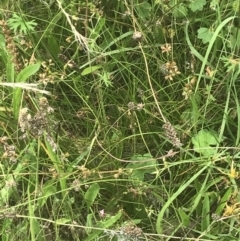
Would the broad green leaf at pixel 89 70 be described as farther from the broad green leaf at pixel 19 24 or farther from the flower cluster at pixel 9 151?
the flower cluster at pixel 9 151

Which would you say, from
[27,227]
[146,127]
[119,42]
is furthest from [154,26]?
[27,227]

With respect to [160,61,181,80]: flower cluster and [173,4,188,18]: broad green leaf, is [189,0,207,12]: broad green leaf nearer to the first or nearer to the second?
[173,4,188,18]: broad green leaf

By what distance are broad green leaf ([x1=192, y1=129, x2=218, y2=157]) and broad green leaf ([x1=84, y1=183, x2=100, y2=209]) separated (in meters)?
0.28

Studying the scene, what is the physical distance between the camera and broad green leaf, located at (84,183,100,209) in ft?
4.55

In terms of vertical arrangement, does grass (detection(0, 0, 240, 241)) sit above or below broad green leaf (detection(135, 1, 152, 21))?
below

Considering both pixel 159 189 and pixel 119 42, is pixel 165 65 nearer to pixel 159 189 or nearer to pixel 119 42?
pixel 119 42

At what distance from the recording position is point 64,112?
61.1 inches

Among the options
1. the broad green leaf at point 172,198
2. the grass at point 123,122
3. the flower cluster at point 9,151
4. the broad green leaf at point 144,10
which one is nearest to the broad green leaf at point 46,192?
the grass at point 123,122

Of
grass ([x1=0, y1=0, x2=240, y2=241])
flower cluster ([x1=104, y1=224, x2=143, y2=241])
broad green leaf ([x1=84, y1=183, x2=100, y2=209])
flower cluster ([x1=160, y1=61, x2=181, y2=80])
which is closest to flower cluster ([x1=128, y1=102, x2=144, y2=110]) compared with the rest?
grass ([x1=0, y1=0, x2=240, y2=241])

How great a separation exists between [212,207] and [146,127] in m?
0.28

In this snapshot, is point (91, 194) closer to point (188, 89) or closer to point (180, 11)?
point (188, 89)

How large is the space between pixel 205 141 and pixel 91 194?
33cm

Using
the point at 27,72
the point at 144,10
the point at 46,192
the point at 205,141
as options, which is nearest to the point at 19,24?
the point at 27,72

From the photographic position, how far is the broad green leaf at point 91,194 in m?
1.39
